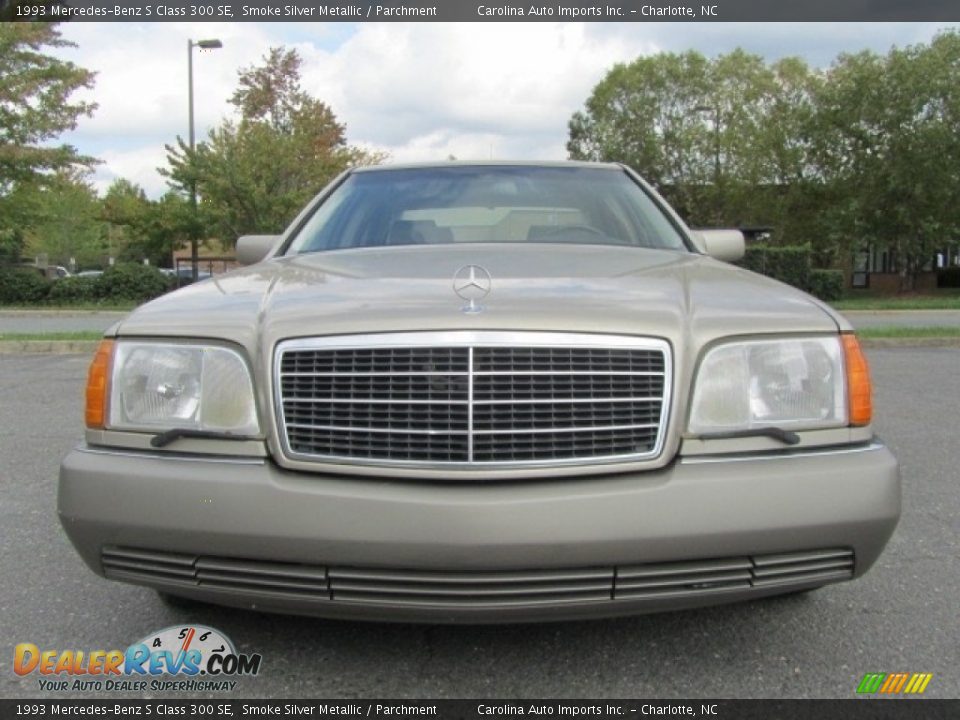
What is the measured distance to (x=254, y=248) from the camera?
11.9 feet

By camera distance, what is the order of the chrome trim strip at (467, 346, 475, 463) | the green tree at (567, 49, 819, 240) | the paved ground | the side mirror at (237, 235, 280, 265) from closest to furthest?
1. the chrome trim strip at (467, 346, 475, 463)
2. the side mirror at (237, 235, 280, 265)
3. the paved ground
4. the green tree at (567, 49, 819, 240)

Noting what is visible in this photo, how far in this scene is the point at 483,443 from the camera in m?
2.04

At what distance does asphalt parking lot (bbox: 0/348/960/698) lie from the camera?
225 centimetres

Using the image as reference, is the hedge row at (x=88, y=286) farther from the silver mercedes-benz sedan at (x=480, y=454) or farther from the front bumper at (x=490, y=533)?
the front bumper at (x=490, y=533)

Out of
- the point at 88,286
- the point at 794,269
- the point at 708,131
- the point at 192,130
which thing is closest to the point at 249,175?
the point at 192,130

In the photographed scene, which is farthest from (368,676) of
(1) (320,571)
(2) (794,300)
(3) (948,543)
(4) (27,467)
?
(4) (27,467)

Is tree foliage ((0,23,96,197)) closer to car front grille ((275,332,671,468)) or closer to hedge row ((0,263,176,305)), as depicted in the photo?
hedge row ((0,263,176,305))

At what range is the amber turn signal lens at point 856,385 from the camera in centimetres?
222

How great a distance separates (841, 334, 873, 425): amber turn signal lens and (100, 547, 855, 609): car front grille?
0.38 metres

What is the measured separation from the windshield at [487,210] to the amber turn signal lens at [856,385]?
3.86 feet

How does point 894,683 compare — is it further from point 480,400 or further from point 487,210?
point 487,210

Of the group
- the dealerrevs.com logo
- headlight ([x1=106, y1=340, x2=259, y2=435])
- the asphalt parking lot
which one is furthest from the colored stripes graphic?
headlight ([x1=106, y1=340, x2=259, y2=435])

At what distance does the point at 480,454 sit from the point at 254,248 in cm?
202

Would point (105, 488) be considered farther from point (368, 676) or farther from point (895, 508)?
point (895, 508)
